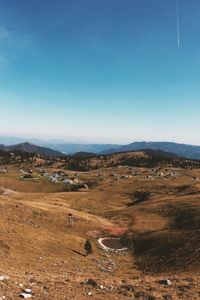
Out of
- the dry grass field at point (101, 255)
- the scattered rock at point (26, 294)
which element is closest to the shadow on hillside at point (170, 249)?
the dry grass field at point (101, 255)

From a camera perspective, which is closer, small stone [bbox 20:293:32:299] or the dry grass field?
small stone [bbox 20:293:32:299]

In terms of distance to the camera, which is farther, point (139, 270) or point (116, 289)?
point (139, 270)

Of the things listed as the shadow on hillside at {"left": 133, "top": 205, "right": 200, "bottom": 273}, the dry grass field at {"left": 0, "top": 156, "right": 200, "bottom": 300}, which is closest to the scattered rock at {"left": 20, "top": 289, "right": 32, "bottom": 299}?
the dry grass field at {"left": 0, "top": 156, "right": 200, "bottom": 300}

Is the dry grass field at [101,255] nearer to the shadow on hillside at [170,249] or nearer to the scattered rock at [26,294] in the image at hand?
the shadow on hillside at [170,249]

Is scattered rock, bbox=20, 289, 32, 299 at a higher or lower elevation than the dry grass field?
higher

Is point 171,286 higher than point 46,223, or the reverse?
point 171,286

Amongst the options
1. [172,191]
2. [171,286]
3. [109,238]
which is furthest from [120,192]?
[171,286]

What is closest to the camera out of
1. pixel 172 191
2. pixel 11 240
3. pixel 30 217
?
pixel 11 240

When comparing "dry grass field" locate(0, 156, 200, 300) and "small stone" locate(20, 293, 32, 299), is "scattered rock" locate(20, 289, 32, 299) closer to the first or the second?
"small stone" locate(20, 293, 32, 299)

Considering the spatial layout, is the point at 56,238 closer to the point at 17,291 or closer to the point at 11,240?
the point at 11,240

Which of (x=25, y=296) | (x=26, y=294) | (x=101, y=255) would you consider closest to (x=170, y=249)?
(x=101, y=255)

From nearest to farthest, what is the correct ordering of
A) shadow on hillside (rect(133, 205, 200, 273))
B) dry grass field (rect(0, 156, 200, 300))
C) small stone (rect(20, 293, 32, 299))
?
1. small stone (rect(20, 293, 32, 299))
2. dry grass field (rect(0, 156, 200, 300))
3. shadow on hillside (rect(133, 205, 200, 273))
